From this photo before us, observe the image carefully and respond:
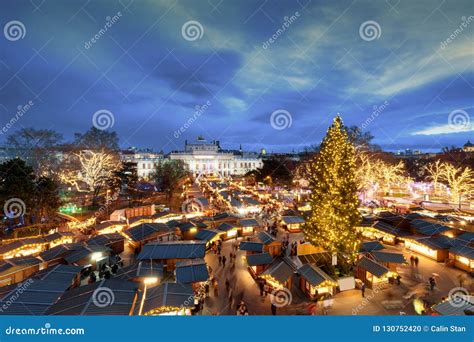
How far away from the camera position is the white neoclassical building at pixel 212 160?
91.2 meters

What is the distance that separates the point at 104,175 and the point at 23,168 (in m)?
10.8

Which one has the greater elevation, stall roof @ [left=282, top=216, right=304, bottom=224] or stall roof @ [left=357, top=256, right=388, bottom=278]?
stall roof @ [left=282, top=216, right=304, bottom=224]

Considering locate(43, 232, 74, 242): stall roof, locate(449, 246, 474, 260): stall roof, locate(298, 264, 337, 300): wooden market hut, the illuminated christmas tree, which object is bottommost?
locate(298, 264, 337, 300): wooden market hut

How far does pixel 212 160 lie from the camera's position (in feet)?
308

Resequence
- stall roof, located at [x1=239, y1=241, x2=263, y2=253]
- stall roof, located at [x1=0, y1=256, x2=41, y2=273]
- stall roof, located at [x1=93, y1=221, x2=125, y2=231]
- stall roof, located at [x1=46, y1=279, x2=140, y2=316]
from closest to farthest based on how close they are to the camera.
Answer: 1. stall roof, located at [x1=46, y1=279, x2=140, y2=316]
2. stall roof, located at [x1=0, y1=256, x2=41, y2=273]
3. stall roof, located at [x1=239, y1=241, x2=263, y2=253]
4. stall roof, located at [x1=93, y1=221, x2=125, y2=231]

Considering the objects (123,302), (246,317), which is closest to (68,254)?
(123,302)

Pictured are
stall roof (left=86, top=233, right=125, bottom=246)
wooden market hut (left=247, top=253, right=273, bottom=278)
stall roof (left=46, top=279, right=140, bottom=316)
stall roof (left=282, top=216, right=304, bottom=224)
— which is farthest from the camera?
stall roof (left=282, top=216, right=304, bottom=224)

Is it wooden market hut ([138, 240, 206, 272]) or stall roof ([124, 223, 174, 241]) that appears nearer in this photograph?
wooden market hut ([138, 240, 206, 272])

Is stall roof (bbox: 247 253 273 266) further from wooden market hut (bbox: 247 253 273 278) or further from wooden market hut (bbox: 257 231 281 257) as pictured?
wooden market hut (bbox: 257 231 281 257)

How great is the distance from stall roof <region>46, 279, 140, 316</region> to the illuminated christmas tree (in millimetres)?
9105

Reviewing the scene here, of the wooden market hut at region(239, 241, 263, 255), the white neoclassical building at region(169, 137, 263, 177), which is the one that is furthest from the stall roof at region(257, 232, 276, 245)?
the white neoclassical building at region(169, 137, 263, 177)

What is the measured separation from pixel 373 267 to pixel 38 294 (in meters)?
13.8

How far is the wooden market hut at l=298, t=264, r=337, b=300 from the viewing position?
9570mm

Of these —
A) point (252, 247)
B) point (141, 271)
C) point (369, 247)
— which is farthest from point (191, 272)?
point (369, 247)
